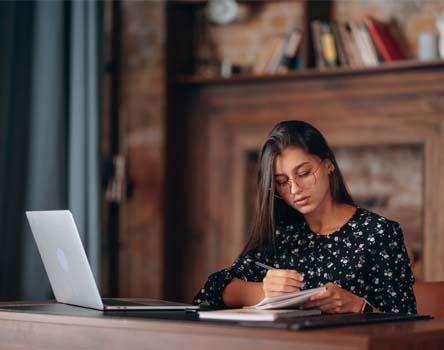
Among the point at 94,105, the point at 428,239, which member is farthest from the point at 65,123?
the point at 428,239

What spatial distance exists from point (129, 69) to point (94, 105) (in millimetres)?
546

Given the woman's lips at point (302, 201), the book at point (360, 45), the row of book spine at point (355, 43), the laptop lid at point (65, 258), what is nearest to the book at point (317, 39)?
the row of book spine at point (355, 43)

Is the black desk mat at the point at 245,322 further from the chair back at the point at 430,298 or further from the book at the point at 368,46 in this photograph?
the book at the point at 368,46

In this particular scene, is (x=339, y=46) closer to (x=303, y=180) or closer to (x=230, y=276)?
(x=303, y=180)

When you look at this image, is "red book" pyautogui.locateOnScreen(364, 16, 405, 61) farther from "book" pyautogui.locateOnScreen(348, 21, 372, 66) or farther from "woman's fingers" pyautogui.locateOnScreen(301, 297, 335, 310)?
"woman's fingers" pyautogui.locateOnScreen(301, 297, 335, 310)

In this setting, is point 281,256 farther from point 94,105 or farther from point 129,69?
point 129,69

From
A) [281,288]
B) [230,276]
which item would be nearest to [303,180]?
[230,276]

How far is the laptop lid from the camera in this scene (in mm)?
2129

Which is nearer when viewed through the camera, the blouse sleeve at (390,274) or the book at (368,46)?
the blouse sleeve at (390,274)

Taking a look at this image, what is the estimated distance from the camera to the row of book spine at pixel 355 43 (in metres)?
4.18

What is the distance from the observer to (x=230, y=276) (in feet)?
8.43

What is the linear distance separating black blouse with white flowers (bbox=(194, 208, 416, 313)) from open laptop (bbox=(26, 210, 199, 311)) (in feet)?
1.16

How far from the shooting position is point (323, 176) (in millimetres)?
2547

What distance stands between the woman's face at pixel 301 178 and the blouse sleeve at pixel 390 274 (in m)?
0.20
